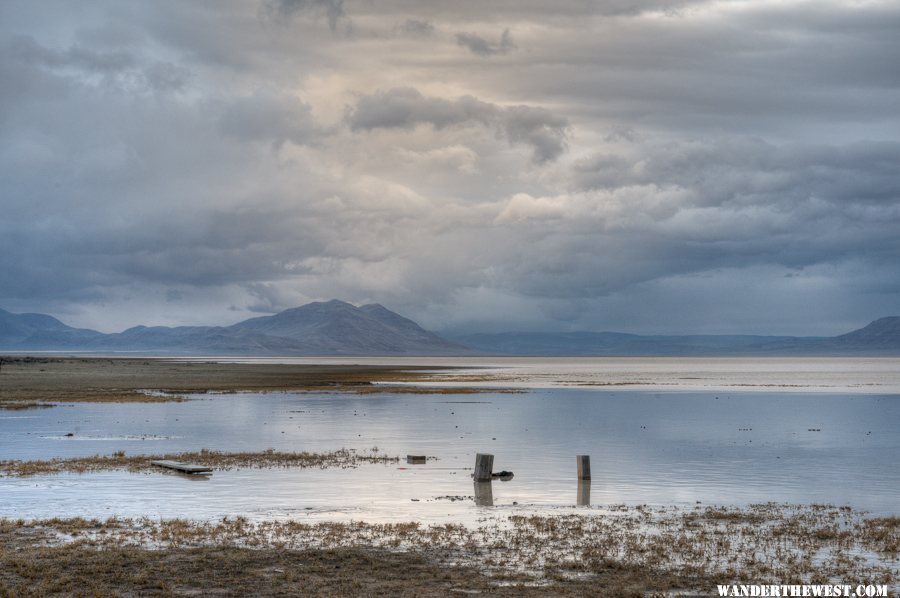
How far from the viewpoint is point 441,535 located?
24.0 meters

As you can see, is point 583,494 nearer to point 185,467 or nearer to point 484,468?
point 484,468

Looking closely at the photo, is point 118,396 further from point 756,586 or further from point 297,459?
point 756,586

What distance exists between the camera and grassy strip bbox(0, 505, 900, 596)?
744 inches

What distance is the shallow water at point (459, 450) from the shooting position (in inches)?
1193

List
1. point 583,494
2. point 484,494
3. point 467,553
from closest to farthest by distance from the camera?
1. point 467,553
2. point 484,494
3. point 583,494

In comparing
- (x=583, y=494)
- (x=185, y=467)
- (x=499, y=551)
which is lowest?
(x=583, y=494)

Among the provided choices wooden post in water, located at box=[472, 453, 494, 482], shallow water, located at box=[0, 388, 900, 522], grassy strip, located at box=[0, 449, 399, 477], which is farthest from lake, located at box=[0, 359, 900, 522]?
grassy strip, located at box=[0, 449, 399, 477]

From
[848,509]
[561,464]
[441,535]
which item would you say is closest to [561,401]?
[561,464]

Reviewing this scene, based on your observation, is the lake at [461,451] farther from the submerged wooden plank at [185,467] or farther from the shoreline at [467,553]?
the shoreline at [467,553]

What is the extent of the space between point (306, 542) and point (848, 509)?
56.2ft

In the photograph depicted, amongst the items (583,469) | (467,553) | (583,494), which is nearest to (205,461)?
(583,469)


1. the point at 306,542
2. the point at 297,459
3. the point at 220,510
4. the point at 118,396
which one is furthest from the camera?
the point at 118,396

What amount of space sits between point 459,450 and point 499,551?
25.7 metres

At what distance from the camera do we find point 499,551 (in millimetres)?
21969
